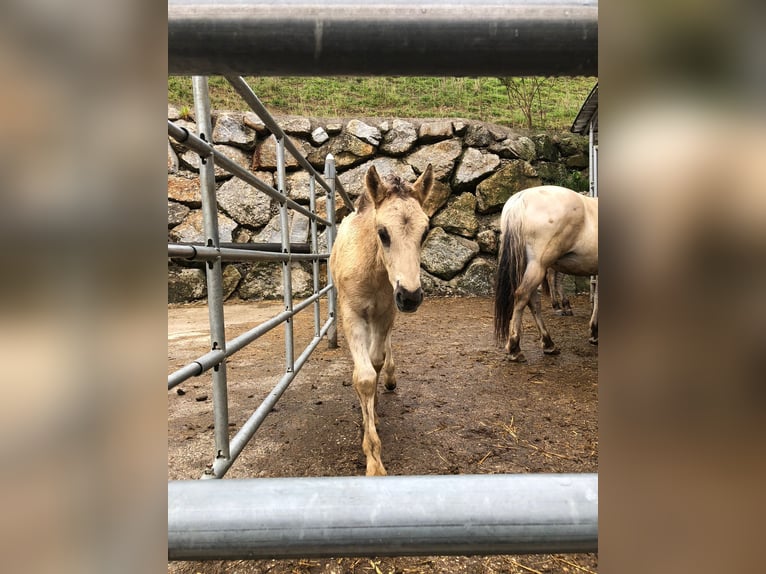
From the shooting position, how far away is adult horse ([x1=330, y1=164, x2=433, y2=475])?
1529mm

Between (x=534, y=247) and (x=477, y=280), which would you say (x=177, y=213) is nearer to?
Answer: (x=477, y=280)

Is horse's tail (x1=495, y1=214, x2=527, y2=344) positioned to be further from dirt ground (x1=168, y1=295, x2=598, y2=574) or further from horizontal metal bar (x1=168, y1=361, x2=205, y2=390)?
horizontal metal bar (x1=168, y1=361, x2=205, y2=390)

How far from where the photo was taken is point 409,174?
6422 millimetres

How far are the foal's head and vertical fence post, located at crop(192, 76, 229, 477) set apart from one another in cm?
62

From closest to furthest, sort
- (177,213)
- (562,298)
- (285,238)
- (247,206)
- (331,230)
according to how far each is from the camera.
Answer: (285,238) → (331,230) → (562,298) → (177,213) → (247,206)

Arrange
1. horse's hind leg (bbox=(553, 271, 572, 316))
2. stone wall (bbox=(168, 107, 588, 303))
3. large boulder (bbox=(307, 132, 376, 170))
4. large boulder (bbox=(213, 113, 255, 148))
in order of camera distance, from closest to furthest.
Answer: horse's hind leg (bbox=(553, 271, 572, 316)) < stone wall (bbox=(168, 107, 588, 303)) < large boulder (bbox=(213, 113, 255, 148)) < large boulder (bbox=(307, 132, 376, 170))

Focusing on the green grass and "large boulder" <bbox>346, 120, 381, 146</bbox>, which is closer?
"large boulder" <bbox>346, 120, 381, 146</bbox>

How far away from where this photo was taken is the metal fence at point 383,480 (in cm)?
28

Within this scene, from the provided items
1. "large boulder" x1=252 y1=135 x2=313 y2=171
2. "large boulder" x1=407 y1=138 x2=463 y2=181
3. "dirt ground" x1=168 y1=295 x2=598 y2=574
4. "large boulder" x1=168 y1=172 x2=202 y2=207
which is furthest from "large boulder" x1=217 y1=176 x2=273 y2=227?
"dirt ground" x1=168 y1=295 x2=598 y2=574

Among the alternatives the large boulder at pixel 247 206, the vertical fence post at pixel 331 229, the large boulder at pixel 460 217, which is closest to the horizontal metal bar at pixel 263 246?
the vertical fence post at pixel 331 229

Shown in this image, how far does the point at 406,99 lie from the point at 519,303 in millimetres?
5752

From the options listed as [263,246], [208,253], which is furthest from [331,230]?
[208,253]
